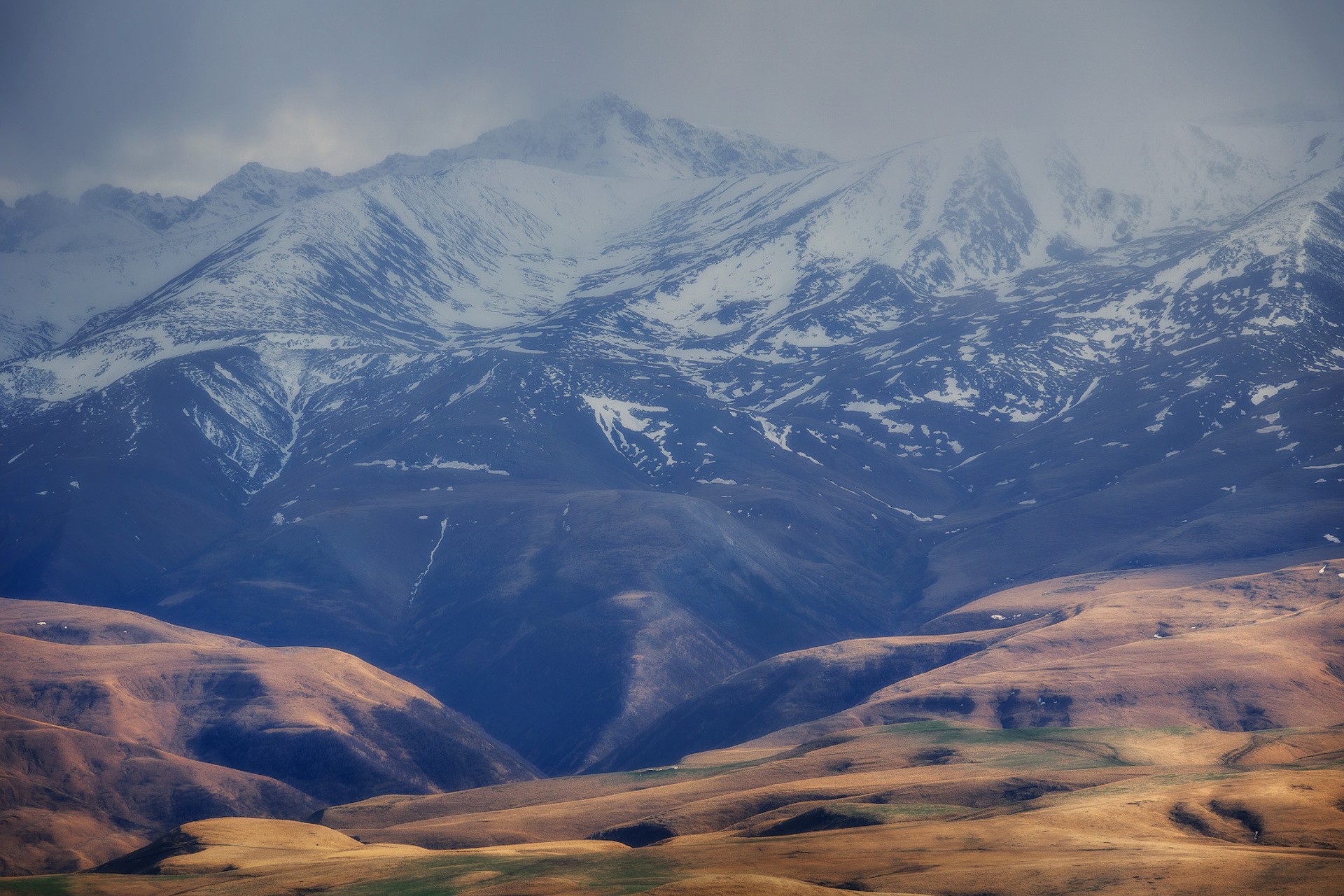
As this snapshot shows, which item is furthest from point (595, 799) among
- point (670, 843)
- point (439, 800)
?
point (670, 843)

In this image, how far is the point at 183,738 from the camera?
540 feet

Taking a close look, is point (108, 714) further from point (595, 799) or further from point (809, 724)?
point (809, 724)

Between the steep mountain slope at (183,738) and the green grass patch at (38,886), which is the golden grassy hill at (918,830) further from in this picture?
the steep mountain slope at (183,738)

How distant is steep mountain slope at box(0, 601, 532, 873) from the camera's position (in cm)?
13862

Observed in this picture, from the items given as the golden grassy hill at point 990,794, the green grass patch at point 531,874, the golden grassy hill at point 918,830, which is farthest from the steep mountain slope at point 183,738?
the green grass patch at point 531,874

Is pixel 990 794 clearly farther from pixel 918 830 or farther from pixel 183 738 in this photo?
pixel 183 738

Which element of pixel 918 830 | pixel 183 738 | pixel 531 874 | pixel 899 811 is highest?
pixel 183 738

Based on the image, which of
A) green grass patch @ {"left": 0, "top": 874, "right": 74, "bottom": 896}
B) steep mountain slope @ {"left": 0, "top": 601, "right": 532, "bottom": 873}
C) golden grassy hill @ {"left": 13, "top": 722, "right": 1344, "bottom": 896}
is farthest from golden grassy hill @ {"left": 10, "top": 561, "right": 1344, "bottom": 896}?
steep mountain slope @ {"left": 0, "top": 601, "right": 532, "bottom": 873}

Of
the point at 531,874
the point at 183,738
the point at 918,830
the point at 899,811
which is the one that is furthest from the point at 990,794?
the point at 183,738

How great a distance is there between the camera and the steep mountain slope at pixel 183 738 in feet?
455

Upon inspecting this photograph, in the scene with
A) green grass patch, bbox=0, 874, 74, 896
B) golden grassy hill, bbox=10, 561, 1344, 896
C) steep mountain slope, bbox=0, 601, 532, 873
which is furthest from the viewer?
steep mountain slope, bbox=0, 601, 532, 873

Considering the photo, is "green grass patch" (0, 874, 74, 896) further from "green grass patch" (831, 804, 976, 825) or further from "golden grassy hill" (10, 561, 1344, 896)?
"green grass patch" (831, 804, 976, 825)

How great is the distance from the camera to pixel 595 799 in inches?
4998

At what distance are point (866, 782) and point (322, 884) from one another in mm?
48937
